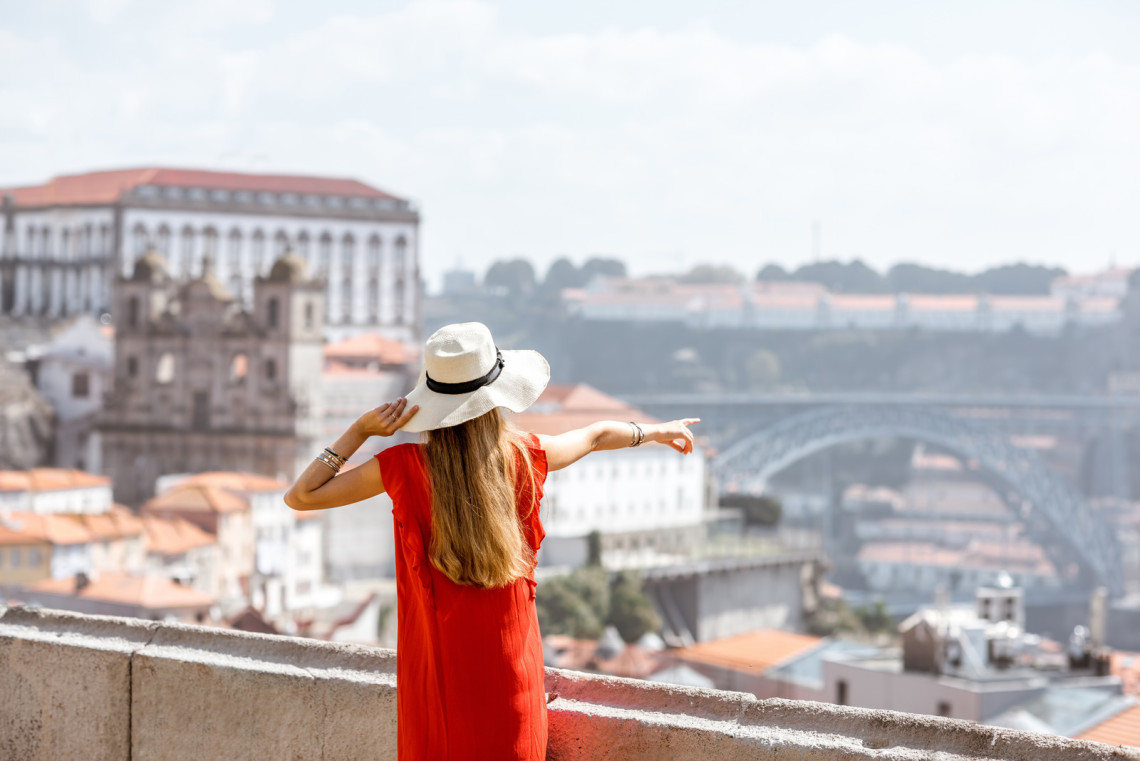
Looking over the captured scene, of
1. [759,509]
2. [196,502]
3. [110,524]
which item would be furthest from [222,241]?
[759,509]

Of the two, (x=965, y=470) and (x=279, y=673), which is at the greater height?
(x=279, y=673)

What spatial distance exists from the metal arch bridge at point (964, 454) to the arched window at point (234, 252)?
16.2m

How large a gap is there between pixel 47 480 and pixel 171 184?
15708 millimetres

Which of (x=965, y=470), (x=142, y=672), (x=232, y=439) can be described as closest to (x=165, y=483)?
(x=232, y=439)

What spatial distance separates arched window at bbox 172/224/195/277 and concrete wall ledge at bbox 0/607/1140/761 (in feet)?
129

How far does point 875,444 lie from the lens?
2365 inches

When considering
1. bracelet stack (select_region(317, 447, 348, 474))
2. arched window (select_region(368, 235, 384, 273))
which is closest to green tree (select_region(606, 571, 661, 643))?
arched window (select_region(368, 235, 384, 273))

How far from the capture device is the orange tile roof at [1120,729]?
1118 cm

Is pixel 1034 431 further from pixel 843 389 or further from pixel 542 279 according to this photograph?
pixel 542 279

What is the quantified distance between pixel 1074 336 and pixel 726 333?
16.2 metres

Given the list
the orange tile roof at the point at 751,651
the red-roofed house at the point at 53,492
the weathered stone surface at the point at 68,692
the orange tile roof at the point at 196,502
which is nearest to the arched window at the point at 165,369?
the red-roofed house at the point at 53,492

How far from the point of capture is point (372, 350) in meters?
36.8

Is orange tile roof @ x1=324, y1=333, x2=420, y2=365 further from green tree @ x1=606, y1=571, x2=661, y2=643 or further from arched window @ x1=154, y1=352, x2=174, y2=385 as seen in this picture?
green tree @ x1=606, y1=571, x2=661, y2=643

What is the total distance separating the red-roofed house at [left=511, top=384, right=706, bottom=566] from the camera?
105ft
